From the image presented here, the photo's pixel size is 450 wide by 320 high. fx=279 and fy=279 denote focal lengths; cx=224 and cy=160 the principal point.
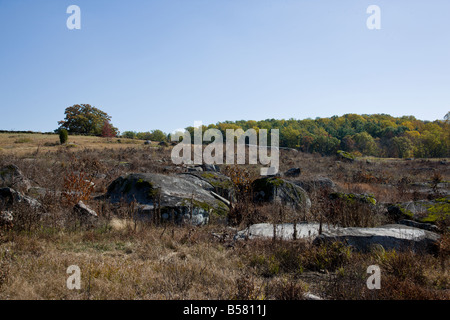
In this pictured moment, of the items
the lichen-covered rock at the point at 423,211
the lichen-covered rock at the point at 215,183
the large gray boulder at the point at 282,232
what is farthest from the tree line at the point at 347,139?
the large gray boulder at the point at 282,232

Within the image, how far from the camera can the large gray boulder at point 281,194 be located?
958 centimetres

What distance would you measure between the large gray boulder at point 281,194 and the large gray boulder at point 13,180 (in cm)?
761

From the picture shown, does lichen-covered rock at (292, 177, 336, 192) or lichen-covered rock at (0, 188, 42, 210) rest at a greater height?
lichen-covered rock at (0, 188, 42, 210)

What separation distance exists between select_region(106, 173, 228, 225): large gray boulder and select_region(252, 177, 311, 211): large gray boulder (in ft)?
6.08

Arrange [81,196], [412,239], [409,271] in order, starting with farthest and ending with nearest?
1. [81,196]
2. [412,239]
3. [409,271]

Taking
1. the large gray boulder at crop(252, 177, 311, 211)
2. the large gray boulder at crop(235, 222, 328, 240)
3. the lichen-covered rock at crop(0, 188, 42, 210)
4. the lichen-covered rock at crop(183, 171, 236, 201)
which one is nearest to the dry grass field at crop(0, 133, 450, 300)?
the large gray boulder at crop(235, 222, 328, 240)

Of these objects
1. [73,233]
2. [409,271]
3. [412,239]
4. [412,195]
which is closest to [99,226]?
[73,233]

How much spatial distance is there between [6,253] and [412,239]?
7.04 metres

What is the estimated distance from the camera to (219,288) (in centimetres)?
379

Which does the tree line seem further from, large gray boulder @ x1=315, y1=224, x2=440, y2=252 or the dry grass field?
large gray boulder @ x1=315, y1=224, x2=440, y2=252

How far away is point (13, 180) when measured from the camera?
9.16m

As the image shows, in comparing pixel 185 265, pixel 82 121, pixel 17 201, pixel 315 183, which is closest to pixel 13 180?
pixel 17 201

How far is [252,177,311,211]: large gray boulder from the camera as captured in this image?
377 inches
